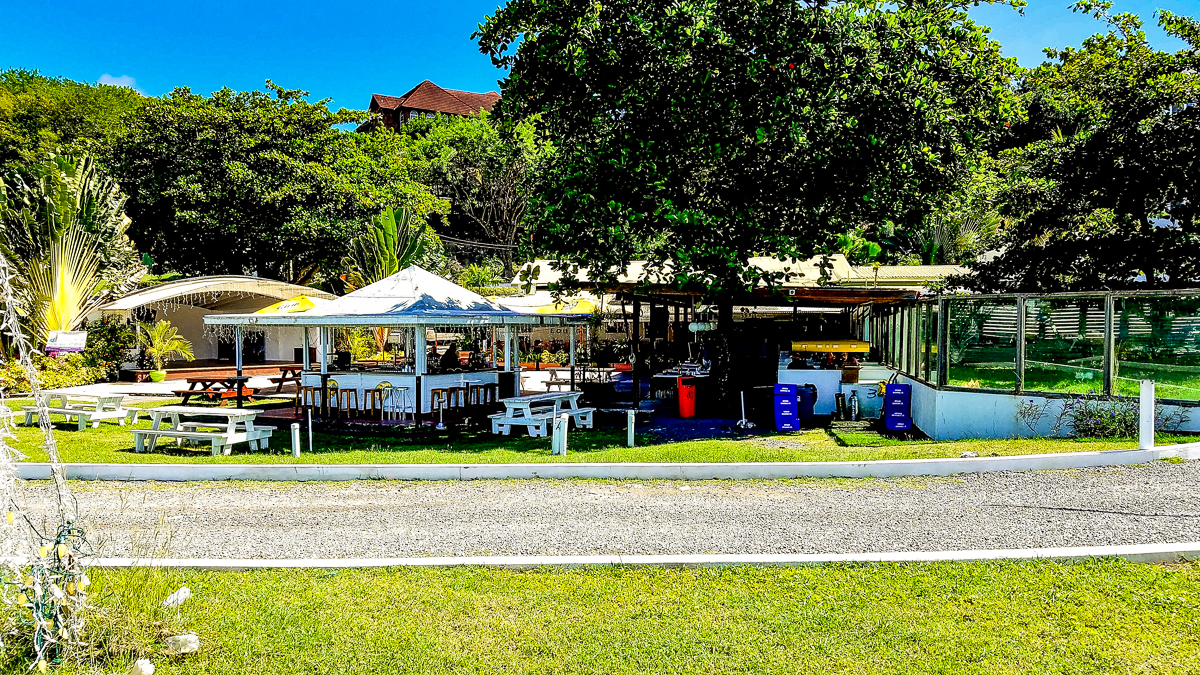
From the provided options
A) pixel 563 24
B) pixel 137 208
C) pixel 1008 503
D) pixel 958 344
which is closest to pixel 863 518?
pixel 1008 503

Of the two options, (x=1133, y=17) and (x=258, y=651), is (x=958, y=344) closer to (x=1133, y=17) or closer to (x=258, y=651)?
(x=1133, y=17)

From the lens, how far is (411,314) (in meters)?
13.6

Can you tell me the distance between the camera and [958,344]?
12.4 metres

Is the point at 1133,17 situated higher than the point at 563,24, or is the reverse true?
the point at 1133,17

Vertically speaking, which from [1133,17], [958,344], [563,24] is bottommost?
[958,344]

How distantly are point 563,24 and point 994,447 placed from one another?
8.56 m

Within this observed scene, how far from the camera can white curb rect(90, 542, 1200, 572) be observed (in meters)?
5.64

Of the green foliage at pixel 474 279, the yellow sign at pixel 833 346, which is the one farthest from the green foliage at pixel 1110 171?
the green foliage at pixel 474 279

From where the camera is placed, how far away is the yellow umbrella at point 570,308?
15973 mm

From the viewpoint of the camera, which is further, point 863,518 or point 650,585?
point 863,518

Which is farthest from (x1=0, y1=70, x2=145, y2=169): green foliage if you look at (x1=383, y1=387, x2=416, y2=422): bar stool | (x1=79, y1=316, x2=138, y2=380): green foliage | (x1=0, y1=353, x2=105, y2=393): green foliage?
(x1=383, y1=387, x2=416, y2=422): bar stool

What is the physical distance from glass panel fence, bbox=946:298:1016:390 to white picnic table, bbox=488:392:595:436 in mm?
5863

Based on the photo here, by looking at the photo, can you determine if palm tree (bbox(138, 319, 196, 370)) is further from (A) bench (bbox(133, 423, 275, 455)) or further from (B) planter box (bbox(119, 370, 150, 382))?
(A) bench (bbox(133, 423, 275, 455))

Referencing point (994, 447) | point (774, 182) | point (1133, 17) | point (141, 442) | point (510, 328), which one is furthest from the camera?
point (510, 328)
